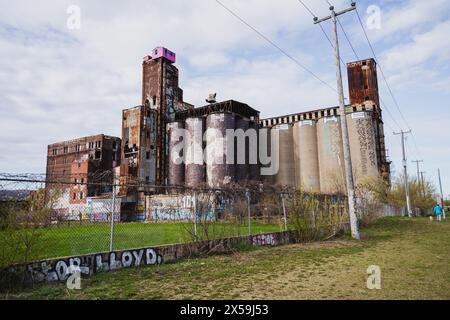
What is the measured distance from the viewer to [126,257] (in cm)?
831

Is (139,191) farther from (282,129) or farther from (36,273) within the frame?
(36,273)

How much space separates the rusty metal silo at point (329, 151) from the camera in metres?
45.2

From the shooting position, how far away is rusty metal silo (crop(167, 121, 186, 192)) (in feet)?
162

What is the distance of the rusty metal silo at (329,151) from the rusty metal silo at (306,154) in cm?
103

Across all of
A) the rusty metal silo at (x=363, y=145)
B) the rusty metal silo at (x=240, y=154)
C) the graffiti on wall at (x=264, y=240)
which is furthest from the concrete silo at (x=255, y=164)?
the graffiti on wall at (x=264, y=240)

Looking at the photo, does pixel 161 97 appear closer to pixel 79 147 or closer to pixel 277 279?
pixel 79 147

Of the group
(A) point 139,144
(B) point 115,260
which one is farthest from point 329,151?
(B) point 115,260

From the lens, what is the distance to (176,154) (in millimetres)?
49594

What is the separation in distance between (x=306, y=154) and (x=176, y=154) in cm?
2097

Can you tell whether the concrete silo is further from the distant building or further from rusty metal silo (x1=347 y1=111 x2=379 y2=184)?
the distant building

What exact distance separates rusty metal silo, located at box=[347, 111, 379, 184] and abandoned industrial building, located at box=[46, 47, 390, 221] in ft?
0.42

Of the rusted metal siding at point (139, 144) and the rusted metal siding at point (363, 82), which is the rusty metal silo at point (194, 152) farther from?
the rusted metal siding at point (363, 82)
